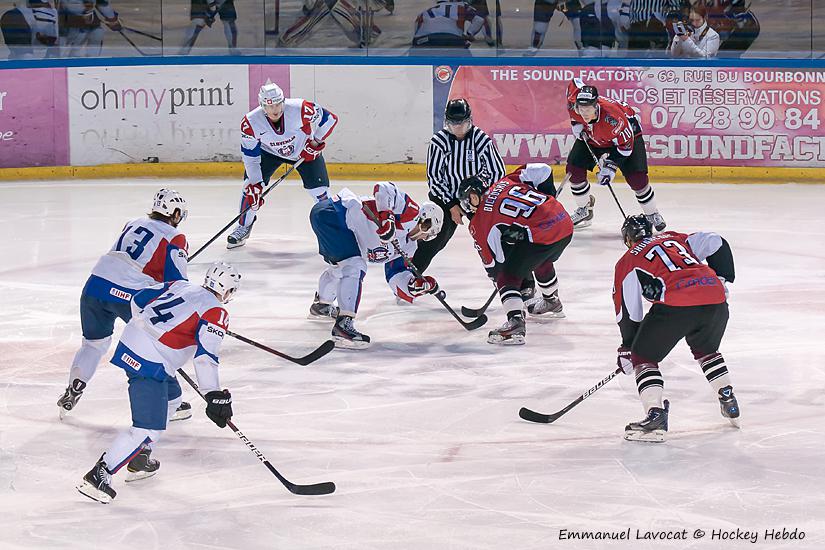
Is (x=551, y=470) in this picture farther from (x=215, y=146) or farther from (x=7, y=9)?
(x=7, y=9)

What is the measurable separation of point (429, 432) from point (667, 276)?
104 centimetres

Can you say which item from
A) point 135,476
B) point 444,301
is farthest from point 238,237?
point 135,476

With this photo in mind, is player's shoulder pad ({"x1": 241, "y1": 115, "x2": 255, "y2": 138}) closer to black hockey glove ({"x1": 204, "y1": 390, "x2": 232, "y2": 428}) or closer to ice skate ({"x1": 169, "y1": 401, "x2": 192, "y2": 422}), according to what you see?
ice skate ({"x1": 169, "y1": 401, "x2": 192, "y2": 422})

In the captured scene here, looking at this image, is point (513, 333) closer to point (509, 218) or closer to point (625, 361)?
point (509, 218)

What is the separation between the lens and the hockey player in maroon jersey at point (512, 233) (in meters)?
6.12

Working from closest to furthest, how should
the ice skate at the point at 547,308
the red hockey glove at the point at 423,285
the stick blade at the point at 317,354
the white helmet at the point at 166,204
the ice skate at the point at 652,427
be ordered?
1. the ice skate at the point at 652,427
2. the white helmet at the point at 166,204
3. the stick blade at the point at 317,354
4. the red hockey glove at the point at 423,285
5. the ice skate at the point at 547,308

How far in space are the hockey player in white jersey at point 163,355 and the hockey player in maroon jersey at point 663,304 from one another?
137 centimetres

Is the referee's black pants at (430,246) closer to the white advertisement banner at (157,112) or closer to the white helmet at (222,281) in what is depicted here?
the white helmet at (222,281)

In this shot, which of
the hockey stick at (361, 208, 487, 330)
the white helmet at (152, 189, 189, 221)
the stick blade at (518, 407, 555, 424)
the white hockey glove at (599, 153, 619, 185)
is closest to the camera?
the stick blade at (518, 407, 555, 424)

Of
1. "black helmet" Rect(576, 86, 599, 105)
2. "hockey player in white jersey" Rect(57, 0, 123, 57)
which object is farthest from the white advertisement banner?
"black helmet" Rect(576, 86, 599, 105)

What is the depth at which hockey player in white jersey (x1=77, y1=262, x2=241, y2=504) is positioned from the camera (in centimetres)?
415

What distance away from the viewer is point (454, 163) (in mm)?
7039

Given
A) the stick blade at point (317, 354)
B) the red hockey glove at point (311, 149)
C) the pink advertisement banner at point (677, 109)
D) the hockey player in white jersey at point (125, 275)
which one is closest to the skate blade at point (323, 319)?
the stick blade at point (317, 354)

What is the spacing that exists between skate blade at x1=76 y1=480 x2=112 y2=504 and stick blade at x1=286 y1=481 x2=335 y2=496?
560 mm
